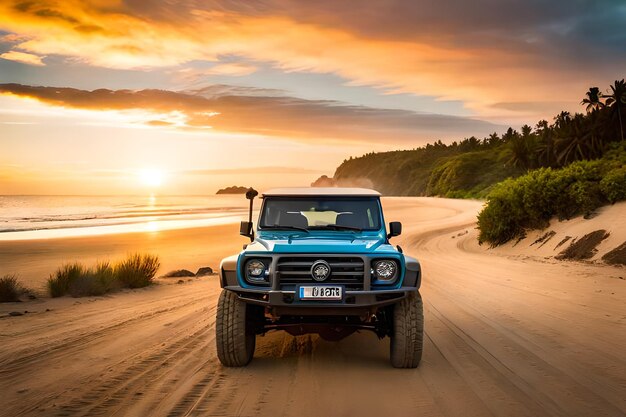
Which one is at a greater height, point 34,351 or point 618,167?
point 618,167

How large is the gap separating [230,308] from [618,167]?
21.7m

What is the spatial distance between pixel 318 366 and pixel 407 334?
110 cm

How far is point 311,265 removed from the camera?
261 inches

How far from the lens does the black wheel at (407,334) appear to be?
264 inches

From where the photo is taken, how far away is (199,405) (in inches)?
214

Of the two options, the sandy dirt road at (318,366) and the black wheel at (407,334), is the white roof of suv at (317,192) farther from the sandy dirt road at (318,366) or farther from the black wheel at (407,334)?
the sandy dirt road at (318,366)

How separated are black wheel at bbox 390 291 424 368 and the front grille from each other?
0.59 metres

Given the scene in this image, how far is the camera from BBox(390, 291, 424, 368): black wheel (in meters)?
6.70

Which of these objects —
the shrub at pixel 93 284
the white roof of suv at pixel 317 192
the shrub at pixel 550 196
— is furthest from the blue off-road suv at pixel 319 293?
the shrub at pixel 550 196

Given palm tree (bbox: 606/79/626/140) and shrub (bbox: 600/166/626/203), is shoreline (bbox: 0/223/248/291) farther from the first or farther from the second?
palm tree (bbox: 606/79/626/140)

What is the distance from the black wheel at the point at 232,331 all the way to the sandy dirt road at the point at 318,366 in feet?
0.51

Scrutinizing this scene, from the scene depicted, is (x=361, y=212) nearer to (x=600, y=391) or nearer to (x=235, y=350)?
(x=235, y=350)

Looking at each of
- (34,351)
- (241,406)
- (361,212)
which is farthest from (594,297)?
(34,351)

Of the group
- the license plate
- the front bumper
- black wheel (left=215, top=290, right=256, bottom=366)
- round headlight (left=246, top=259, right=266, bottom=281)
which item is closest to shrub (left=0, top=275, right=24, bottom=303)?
black wheel (left=215, top=290, right=256, bottom=366)
